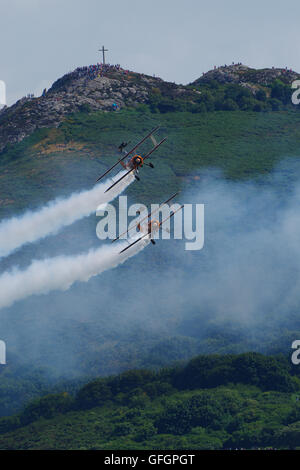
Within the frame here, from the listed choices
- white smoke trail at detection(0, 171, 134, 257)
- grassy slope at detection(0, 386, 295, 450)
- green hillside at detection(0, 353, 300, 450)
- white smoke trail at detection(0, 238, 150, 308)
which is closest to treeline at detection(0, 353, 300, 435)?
green hillside at detection(0, 353, 300, 450)

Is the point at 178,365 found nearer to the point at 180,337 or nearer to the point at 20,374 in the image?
A: the point at 180,337

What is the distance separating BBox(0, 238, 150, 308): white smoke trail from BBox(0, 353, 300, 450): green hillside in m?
19.9

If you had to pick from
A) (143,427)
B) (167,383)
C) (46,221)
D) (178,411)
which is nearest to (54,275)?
(46,221)

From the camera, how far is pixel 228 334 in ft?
479

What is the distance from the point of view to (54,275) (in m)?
110

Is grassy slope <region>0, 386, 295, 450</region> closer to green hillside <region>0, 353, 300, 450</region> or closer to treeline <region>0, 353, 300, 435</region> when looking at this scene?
green hillside <region>0, 353, 300, 450</region>

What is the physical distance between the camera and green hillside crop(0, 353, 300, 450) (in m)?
112

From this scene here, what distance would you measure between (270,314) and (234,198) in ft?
136

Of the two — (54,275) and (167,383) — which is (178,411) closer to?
(167,383)

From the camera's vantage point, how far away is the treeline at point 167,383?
128375 mm

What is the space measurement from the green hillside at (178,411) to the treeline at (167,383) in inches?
5.3

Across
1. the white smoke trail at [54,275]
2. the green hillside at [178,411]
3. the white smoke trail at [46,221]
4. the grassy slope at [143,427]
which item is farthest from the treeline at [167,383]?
the white smoke trail at [46,221]

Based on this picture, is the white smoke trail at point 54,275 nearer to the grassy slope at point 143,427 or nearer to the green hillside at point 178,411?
the grassy slope at point 143,427
